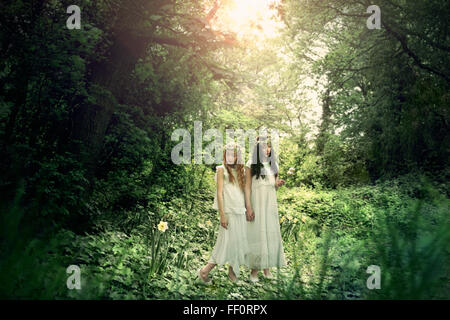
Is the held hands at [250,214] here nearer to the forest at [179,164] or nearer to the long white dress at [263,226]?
the long white dress at [263,226]

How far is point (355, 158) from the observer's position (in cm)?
1372

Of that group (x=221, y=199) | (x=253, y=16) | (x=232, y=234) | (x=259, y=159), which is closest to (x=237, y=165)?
(x=259, y=159)

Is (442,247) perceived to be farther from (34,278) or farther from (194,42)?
(194,42)

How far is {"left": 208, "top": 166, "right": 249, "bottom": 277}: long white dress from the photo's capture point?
4.24 m

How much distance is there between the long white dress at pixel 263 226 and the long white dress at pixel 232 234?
25 centimetres

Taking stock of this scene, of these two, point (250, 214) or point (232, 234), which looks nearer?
point (232, 234)

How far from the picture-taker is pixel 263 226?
461 centimetres

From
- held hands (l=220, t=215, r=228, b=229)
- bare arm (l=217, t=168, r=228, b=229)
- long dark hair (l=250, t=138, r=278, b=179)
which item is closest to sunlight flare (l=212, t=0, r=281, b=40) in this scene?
long dark hair (l=250, t=138, r=278, b=179)

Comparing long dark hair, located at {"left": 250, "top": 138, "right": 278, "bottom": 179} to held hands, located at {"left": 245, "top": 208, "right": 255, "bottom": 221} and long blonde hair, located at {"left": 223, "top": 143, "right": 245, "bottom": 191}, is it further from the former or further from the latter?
held hands, located at {"left": 245, "top": 208, "right": 255, "bottom": 221}

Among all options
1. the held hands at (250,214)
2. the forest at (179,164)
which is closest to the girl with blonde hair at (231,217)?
the held hands at (250,214)

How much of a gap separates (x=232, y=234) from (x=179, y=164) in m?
5.68

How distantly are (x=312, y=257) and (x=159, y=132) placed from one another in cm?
462

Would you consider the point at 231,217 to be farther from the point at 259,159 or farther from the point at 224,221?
the point at 259,159
